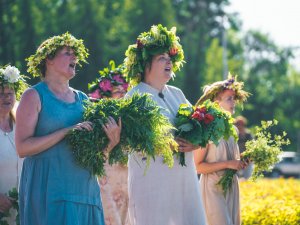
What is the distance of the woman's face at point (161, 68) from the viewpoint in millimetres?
7707

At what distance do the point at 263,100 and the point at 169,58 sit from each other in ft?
188

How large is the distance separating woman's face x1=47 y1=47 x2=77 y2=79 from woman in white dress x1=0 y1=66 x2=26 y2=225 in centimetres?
152

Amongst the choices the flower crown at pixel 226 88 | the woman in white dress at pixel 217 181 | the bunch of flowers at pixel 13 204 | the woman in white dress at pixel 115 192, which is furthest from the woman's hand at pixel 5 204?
the flower crown at pixel 226 88

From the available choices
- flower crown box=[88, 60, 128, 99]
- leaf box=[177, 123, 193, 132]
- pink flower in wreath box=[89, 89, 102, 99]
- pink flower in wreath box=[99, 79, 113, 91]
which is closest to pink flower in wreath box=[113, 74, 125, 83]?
flower crown box=[88, 60, 128, 99]

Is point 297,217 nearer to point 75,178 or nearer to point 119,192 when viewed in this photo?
point 119,192

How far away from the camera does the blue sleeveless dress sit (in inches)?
241

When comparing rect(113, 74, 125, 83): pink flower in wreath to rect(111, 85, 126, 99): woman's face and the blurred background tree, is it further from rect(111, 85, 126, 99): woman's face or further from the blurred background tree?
the blurred background tree

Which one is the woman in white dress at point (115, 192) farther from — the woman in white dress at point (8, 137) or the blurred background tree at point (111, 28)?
the blurred background tree at point (111, 28)

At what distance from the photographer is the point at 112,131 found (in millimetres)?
6223

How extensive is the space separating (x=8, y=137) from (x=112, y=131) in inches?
82.8

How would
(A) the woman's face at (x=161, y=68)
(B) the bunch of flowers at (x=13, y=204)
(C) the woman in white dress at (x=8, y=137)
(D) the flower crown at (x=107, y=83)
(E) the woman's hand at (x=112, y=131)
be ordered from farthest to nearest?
(D) the flower crown at (x=107, y=83) → (C) the woman in white dress at (x=8, y=137) → (A) the woman's face at (x=161, y=68) → (B) the bunch of flowers at (x=13, y=204) → (E) the woman's hand at (x=112, y=131)

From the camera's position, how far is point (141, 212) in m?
7.49

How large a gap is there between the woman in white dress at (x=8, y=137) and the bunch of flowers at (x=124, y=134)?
5.64 feet

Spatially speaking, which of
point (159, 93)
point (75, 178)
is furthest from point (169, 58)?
point (75, 178)
